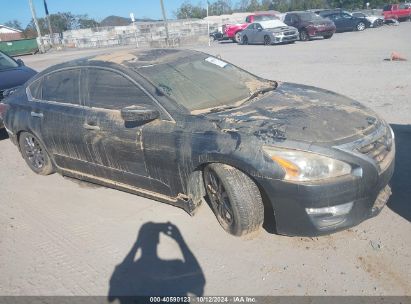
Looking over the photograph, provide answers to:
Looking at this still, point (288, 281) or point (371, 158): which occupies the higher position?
point (371, 158)

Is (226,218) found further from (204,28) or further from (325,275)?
(204,28)

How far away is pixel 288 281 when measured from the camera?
2904 mm

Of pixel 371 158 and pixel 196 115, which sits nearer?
pixel 371 158

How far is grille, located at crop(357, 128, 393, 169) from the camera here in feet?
9.97

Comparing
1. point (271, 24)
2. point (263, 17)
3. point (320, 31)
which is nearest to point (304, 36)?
point (320, 31)

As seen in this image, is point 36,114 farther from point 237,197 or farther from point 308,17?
point 308,17

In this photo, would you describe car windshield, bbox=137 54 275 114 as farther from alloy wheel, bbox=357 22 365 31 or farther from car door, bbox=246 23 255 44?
alloy wheel, bbox=357 22 365 31

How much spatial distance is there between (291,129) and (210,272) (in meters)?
1.34

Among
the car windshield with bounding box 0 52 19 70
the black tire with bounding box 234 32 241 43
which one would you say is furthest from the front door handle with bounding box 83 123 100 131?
the black tire with bounding box 234 32 241 43

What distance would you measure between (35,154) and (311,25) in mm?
20544

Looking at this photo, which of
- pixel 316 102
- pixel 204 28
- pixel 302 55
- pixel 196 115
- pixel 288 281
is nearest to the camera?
pixel 288 281

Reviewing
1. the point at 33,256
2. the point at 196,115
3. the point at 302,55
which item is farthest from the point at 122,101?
the point at 302,55

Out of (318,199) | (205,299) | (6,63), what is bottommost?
(205,299)

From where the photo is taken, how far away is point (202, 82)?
4039 millimetres
